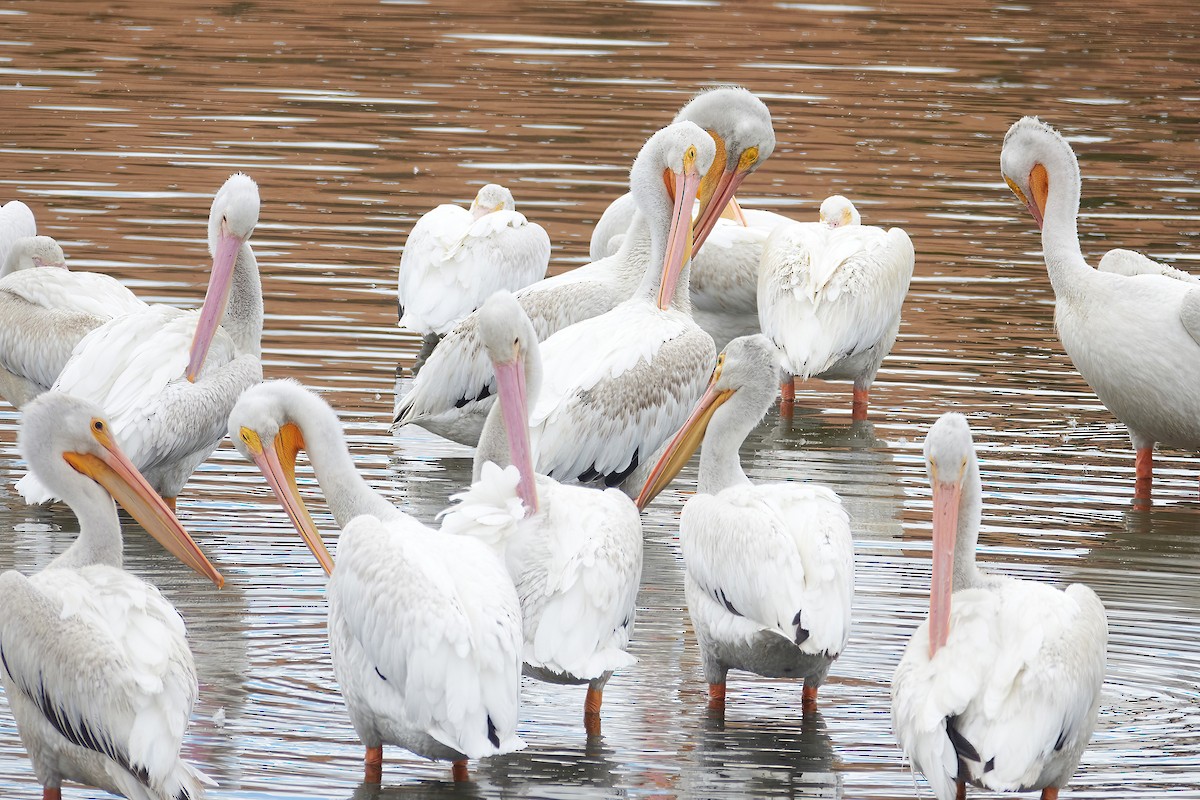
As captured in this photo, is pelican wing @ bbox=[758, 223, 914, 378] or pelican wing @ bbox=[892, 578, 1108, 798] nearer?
pelican wing @ bbox=[892, 578, 1108, 798]

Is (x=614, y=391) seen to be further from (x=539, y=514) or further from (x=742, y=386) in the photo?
(x=539, y=514)

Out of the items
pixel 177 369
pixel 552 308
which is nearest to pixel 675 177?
pixel 552 308

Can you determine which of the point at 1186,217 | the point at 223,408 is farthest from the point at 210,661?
the point at 1186,217

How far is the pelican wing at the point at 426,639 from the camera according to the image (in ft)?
15.1

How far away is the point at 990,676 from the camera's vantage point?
4.55 metres

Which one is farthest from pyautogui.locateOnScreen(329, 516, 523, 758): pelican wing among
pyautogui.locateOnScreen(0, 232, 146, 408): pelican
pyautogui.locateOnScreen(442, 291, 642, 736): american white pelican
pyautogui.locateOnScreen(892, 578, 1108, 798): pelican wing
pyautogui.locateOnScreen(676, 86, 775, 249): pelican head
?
pyautogui.locateOnScreen(676, 86, 775, 249): pelican head

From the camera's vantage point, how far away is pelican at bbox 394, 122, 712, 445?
24.9 feet

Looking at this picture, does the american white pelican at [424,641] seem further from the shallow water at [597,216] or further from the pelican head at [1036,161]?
the pelican head at [1036,161]

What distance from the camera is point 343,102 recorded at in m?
15.6

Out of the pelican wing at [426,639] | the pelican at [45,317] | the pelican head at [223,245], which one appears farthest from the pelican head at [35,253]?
the pelican wing at [426,639]

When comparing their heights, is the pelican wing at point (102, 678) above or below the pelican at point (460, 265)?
below

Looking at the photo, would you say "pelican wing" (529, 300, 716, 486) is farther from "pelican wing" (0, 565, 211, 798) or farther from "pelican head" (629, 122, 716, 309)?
"pelican wing" (0, 565, 211, 798)

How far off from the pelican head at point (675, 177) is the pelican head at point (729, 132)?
109 centimetres

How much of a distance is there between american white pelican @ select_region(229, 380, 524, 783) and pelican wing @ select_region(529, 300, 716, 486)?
1855mm
